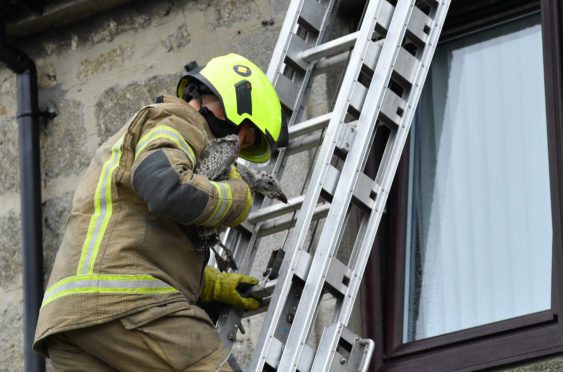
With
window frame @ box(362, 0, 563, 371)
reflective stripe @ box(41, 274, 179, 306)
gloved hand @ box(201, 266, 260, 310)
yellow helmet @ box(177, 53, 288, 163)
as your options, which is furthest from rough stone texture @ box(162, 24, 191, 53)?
reflective stripe @ box(41, 274, 179, 306)

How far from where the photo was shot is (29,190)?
702 centimetres

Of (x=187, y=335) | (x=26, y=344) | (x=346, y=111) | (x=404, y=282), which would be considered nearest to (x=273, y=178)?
(x=346, y=111)

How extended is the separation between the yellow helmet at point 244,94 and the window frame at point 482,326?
1235 millimetres

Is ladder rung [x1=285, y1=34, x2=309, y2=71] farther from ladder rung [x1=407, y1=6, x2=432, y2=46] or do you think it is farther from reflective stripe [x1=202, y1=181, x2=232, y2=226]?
reflective stripe [x1=202, y1=181, x2=232, y2=226]

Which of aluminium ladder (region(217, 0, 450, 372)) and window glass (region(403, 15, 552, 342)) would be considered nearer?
aluminium ladder (region(217, 0, 450, 372))

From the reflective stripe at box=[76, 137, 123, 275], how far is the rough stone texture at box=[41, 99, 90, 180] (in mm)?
2146

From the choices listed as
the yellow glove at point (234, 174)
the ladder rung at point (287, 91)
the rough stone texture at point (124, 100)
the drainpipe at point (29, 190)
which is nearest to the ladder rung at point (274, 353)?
the yellow glove at point (234, 174)

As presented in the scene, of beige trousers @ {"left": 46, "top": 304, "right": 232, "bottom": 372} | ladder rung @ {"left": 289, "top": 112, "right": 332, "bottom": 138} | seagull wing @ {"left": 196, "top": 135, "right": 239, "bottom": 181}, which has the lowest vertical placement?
beige trousers @ {"left": 46, "top": 304, "right": 232, "bottom": 372}

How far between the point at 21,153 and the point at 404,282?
2.12 meters

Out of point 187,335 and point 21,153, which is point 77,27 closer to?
point 21,153

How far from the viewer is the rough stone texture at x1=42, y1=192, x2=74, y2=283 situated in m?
6.94

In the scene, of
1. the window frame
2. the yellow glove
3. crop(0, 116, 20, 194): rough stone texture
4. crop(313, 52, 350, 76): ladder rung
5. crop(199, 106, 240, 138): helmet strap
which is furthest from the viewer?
crop(0, 116, 20, 194): rough stone texture

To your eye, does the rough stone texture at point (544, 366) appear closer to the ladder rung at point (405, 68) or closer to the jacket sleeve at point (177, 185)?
the ladder rung at point (405, 68)

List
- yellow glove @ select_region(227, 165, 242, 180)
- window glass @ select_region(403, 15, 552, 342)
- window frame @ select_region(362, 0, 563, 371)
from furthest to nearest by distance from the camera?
1. window glass @ select_region(403, 15, 552, 342)
2. window frame @ select_region(362, 0, 563, 371)
3. yellow glove @ select_region(227, 165, 242, 180)
